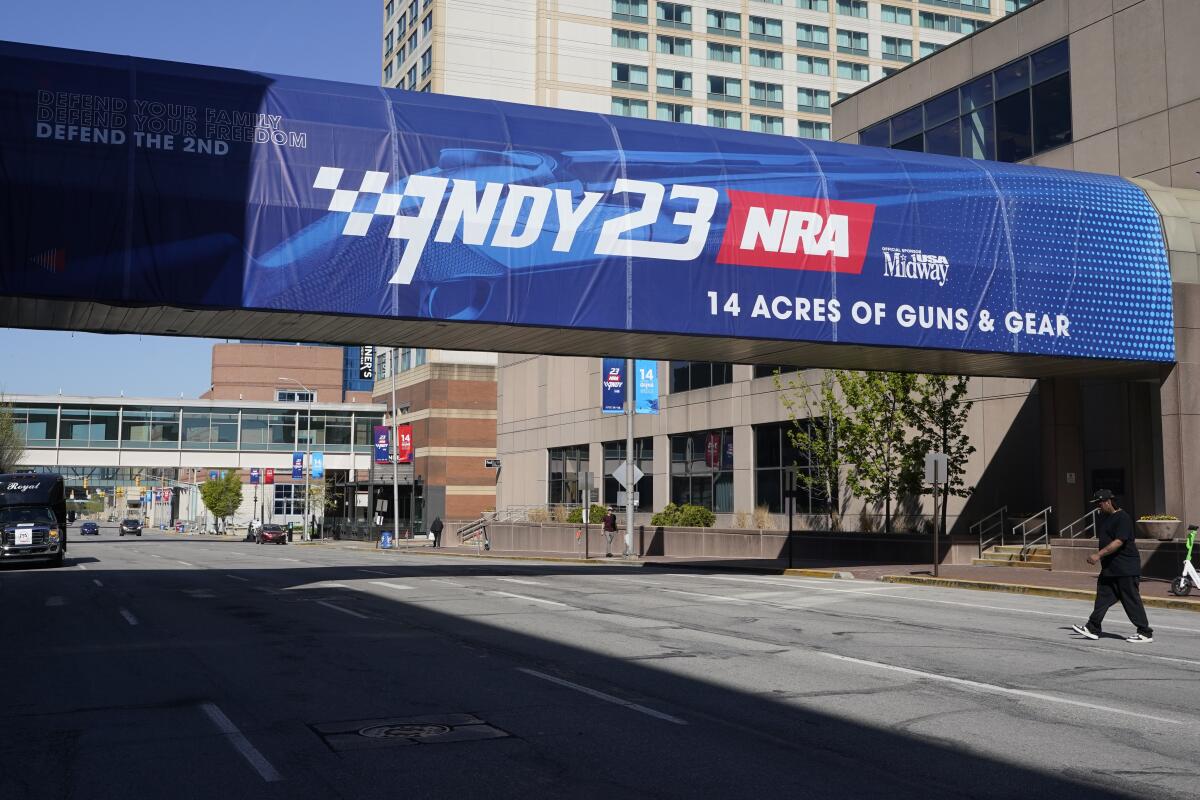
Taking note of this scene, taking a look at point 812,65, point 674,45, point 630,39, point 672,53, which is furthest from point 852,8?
point 630,39

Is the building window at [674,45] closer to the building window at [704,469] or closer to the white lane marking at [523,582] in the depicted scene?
the building window at [704,469]

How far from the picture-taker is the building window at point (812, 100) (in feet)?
278

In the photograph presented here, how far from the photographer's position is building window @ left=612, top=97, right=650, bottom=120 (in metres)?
80.1

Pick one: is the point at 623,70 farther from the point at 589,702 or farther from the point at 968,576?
the point at 589,702

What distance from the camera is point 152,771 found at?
7707 millimetres

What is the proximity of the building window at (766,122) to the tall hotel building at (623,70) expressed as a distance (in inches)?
3.8

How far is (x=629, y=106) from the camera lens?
8050 centimetres

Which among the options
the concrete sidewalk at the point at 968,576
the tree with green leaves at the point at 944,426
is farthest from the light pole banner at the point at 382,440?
the tree with green leaves at the point at 944,426

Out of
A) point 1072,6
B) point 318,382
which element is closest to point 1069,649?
point 1072,6

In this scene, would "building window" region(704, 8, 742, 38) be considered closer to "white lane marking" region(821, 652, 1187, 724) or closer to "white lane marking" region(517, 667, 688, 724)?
"white lane marking" region(821, 652, 1187, 724)

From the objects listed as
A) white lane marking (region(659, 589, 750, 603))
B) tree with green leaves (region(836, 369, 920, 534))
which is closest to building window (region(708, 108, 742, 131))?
tree with green leaves (region(836, 369, 920, 534))

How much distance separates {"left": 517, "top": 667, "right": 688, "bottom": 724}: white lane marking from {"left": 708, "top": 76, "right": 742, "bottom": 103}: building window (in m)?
75.2

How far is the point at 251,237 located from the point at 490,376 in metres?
60.2

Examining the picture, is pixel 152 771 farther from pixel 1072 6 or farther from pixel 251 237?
pixel 1072 6
